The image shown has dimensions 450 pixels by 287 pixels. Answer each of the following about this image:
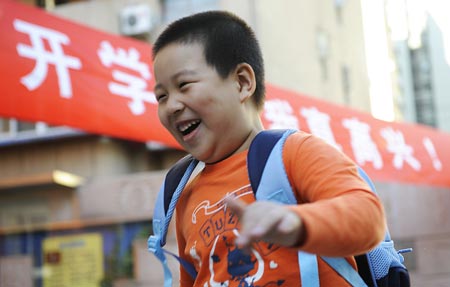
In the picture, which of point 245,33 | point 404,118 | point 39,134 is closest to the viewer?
point 245,33

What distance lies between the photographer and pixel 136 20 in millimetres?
10742

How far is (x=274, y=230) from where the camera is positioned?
0.98 meters

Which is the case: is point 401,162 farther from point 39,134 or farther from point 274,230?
point 274,230

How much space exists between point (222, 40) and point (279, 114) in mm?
5966

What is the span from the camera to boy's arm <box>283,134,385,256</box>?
3.44 feet

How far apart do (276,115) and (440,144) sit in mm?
4358

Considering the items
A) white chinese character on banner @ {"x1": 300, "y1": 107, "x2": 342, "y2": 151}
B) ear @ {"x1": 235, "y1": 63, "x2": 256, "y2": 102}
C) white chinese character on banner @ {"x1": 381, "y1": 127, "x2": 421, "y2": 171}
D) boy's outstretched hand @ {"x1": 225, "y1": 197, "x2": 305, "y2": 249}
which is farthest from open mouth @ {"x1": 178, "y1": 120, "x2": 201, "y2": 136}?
white chinese character on banner @ {"x1": 381, "y1": 127, "x2": 421, "y2": 171}

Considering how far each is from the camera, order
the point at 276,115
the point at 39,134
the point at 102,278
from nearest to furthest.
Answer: the point at 276,115
the point at 102,278
the point at 39,134

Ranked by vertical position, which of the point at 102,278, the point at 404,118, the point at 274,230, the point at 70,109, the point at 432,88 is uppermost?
the point at 274,230

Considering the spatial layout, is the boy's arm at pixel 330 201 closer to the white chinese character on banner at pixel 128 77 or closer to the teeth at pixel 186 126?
the teeth at pixel 186 126

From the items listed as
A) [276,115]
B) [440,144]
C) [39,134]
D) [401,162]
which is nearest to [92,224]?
[39,134]

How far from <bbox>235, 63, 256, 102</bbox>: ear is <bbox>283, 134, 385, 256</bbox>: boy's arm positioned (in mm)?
206

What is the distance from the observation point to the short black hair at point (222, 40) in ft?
4.92

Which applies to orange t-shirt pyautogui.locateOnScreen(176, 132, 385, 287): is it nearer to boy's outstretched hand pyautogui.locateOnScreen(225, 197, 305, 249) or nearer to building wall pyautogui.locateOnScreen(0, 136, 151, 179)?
boy's outstretched hand pyautogui.locateOnScreen(225, 197, 305, 249)
